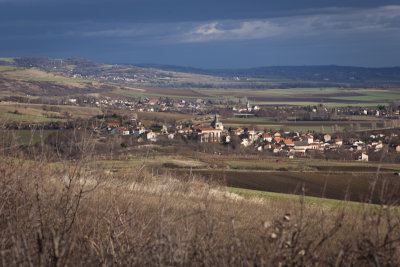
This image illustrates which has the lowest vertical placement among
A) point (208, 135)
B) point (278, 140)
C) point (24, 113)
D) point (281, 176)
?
point (281, 176)

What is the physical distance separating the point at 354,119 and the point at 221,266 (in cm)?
7335

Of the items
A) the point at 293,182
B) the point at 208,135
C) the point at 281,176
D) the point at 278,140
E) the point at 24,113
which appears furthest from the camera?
the point at 278,140

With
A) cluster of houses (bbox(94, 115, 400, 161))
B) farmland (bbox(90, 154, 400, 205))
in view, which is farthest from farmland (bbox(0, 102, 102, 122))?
cluster of houses (bbox(94, 115, 400, 161))

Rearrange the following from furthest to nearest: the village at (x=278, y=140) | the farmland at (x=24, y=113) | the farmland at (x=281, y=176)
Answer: the village at (x=278, y=140) → the farmland at (x=281, y=176) → the farmland at (x=24, y=113)

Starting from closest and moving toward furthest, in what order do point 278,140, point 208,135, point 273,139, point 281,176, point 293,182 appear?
point 293,182 < point 281,176 < point 208,135 < point 278,140 < point 273,139

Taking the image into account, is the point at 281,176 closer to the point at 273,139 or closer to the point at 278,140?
the point at 278,140

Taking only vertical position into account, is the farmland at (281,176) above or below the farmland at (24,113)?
below

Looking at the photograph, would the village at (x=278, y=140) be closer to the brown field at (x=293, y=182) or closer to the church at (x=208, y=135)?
the church at (x=208, y=135)

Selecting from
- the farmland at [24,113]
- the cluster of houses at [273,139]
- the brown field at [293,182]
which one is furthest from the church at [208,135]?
the brown field at [293,182]

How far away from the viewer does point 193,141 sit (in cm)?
4766

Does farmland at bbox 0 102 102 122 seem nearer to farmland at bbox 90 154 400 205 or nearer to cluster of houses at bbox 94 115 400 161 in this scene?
farmland at bbox 90 154 400 205

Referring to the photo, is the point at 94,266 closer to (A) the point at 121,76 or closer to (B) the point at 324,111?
(B) the point at 324,111

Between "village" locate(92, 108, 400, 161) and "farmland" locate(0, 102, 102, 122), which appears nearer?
"farmland" locate(0, 102, 102, 122)

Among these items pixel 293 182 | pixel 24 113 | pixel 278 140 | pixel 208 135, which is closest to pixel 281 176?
pixel 293 182
